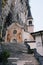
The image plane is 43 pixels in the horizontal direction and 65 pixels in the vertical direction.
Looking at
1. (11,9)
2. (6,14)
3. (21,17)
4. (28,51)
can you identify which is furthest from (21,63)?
(21,17)

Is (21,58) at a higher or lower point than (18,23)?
lower

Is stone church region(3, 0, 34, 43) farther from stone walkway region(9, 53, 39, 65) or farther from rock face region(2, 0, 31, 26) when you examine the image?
stone walkway region(9, 53, 39, 65)

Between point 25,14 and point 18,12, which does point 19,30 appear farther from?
point 25,14

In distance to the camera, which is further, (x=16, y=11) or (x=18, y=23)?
(x=16, y=11)

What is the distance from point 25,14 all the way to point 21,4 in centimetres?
326

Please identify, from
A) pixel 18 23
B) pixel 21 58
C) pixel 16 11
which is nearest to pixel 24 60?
pixel 21 58

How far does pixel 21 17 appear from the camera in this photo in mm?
55500

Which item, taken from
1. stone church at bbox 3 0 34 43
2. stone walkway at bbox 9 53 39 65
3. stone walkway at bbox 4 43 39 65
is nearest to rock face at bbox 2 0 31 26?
stone church at bbox 3 0 34 43

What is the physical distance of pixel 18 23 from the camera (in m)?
45.4

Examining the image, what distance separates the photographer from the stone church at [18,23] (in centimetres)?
4300

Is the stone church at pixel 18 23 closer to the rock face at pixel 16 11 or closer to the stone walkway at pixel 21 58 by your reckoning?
the rock face at pixel 16 11

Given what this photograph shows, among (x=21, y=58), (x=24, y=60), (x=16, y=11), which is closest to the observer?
(x=24, y=60)

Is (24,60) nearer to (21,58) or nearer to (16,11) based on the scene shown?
(21,58)

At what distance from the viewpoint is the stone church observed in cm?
4300
